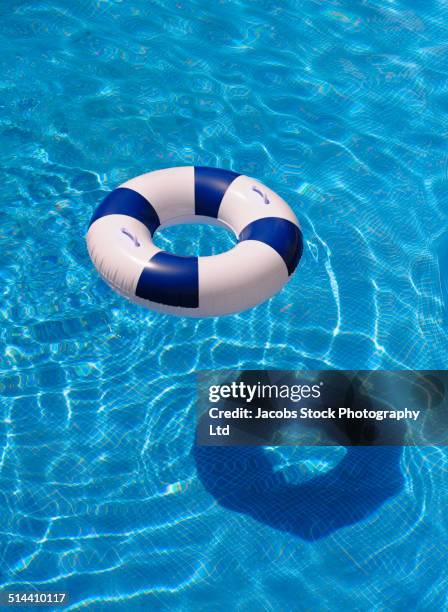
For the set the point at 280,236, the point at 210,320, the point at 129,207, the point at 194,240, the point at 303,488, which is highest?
the point at 280,236

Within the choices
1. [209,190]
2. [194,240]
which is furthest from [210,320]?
[209,190]

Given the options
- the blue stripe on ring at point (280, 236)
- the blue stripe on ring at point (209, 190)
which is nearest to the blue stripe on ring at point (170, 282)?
the blue stripe on ring at point (280, 236)

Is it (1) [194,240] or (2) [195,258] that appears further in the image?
(1) [194,240]

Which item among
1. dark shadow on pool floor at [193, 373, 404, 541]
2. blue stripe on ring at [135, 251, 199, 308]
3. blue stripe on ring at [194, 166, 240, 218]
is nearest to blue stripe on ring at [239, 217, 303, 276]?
blue stripe on ring at [194, 166, 240, 218]

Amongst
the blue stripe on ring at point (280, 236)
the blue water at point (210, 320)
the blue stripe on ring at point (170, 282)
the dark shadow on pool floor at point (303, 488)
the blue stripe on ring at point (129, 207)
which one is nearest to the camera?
the blue stripe on ring at point (170, 282)

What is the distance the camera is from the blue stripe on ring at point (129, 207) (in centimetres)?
545

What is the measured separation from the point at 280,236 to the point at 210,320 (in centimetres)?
135

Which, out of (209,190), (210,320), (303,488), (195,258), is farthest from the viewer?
(210,320)

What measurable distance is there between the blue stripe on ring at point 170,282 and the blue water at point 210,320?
124 cm

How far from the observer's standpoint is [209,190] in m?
5.66

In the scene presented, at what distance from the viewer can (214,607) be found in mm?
5402

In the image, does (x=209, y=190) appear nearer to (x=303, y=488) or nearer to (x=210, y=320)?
(x=210, y=320)

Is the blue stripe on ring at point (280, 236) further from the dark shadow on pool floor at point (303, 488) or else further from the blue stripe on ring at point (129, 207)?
the dark shadow on pool floor at point (303, 488)

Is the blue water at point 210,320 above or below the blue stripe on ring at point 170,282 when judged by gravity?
below
